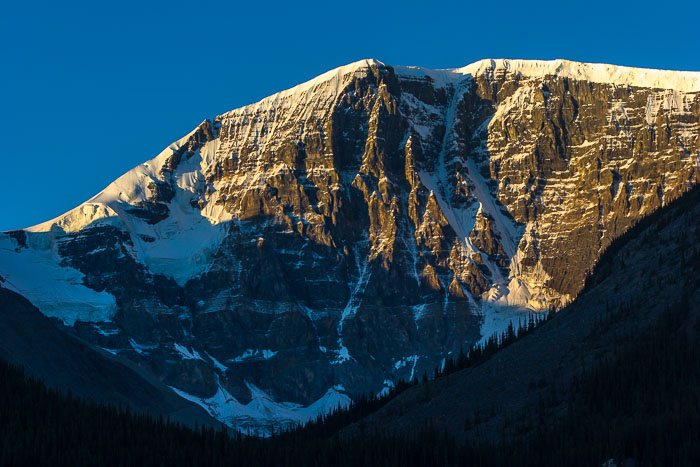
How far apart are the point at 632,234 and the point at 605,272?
56.5 ft

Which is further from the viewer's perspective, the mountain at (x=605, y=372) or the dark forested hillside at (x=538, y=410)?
the mountain at (x=605, y=372)

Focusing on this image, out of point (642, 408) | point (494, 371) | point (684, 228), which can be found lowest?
point (642, 408)

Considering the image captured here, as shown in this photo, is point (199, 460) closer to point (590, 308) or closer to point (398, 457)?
point (398, 457)

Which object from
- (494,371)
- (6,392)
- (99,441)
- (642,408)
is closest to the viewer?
(642,408)

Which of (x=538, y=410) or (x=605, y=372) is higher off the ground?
(x=605, y=372)

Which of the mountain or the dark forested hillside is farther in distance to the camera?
the mountain

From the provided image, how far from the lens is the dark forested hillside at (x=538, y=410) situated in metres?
118

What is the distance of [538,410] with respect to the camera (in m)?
131

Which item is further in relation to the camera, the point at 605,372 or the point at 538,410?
the point at 538,410

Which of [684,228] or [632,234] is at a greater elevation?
[632,234]

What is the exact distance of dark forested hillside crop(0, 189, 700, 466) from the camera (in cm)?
11750

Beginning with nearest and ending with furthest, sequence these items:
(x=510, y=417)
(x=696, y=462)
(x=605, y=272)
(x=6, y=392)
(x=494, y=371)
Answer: (x=696, y=462), (x=510, y=417), (x=494, y=371), (x=6, y=392), (x=605, y=272)

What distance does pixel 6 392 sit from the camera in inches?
6407

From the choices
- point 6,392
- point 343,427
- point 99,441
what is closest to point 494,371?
point 343,427
